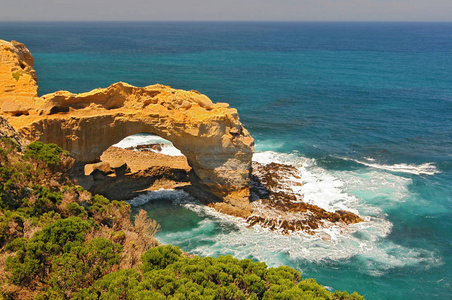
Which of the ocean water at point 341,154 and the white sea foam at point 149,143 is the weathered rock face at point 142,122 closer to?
the ocean water at point 341,154

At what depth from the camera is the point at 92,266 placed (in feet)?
51.3

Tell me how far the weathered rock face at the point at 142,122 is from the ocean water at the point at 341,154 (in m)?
3.86

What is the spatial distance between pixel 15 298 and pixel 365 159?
1542 inches

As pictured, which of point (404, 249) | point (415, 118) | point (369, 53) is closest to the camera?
point (404, 249)

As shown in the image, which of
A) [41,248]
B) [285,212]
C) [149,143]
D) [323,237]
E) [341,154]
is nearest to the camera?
[41,248]

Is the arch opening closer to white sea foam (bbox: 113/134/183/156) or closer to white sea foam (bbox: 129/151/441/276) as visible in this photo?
white sea foam (bbox: 129/151/441/276)

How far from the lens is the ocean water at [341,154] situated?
28.0 m

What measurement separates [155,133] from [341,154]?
2410 cm

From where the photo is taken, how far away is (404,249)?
29.5 m

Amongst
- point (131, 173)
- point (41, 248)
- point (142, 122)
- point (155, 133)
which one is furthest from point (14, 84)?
point (41, 248)

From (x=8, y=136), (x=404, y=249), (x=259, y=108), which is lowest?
(x=404, y=249)

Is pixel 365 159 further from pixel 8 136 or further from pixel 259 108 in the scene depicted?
pixel 8 136

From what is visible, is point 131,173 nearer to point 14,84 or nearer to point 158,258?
point 14,84

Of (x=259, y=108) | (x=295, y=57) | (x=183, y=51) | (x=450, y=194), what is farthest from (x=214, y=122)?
(x=183, y=51)
